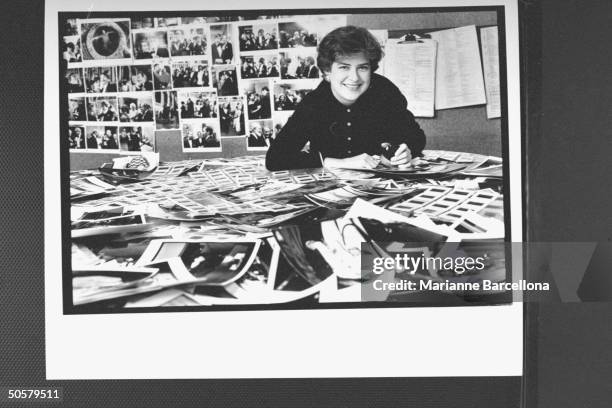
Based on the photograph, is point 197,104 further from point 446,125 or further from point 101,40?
point 446,125

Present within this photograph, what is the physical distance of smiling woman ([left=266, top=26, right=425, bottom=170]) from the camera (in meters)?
2.13

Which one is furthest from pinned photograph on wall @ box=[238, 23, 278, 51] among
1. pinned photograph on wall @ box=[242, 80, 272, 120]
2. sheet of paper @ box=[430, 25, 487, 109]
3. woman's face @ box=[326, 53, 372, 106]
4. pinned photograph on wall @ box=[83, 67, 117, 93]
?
sheet of paper @ box=[430, 25, 487, 109]

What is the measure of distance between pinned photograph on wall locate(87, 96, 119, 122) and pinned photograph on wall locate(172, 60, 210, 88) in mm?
247

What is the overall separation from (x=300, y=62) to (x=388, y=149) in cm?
47

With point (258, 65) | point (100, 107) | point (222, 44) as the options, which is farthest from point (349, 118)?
point (100, 107)

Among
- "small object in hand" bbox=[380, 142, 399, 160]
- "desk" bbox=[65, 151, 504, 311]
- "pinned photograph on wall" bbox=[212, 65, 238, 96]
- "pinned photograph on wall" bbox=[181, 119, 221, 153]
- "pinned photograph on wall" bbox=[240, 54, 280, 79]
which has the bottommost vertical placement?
"desk" bbox=[65, 151, 504, 311]

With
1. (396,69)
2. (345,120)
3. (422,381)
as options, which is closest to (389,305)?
(422,381)

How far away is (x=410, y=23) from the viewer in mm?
2133

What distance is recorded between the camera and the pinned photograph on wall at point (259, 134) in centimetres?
214

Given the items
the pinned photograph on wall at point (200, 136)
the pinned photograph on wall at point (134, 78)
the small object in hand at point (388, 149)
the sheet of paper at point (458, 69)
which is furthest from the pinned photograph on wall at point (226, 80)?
the sheet of paper at point (458, 69)

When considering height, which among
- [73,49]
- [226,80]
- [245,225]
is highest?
[73,49]

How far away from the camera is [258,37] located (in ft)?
7.00

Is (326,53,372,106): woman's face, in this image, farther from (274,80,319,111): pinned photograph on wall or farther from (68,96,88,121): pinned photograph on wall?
(68,96,88,121): pinned photograph on wall

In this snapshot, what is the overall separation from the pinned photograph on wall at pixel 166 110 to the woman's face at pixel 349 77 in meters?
0.59
